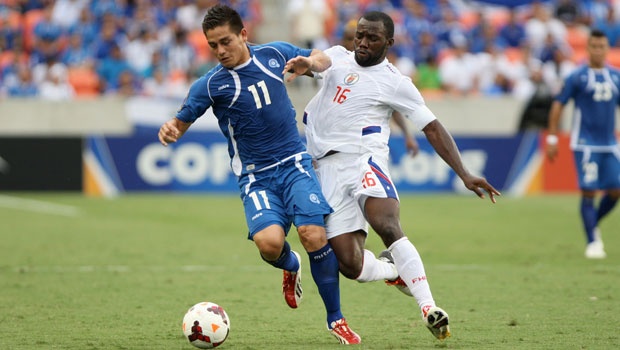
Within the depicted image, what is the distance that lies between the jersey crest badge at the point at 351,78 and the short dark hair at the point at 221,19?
91 cm

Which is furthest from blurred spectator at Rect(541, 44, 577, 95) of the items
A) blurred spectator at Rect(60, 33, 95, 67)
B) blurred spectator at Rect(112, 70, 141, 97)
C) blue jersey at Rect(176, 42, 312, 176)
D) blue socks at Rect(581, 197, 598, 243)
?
blue jersey at Rect(176, 42, 312, 176)

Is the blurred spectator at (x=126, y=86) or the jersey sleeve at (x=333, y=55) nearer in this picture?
the jersey sleeve at (x=333, y=55)

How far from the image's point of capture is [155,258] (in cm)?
1182

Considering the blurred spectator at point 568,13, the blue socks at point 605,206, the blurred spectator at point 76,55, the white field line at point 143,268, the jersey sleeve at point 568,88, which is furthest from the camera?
the blurred spectator at point 568,13

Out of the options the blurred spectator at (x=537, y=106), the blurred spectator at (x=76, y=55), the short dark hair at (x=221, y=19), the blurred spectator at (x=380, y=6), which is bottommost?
the blurred spectator at (x=537, y=106)

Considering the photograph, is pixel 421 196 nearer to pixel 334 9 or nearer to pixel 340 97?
pixel 334 9

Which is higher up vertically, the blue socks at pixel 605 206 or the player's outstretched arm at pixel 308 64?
the player's outstretched arm at pixel 308 64

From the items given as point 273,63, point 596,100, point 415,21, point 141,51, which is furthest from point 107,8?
point 273,63

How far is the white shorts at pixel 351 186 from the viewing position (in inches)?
286

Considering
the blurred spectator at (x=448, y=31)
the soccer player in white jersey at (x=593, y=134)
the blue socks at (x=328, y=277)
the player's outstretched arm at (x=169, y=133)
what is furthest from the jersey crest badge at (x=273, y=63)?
the blurred spectator at (x=448, y=31)

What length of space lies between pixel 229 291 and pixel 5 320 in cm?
230

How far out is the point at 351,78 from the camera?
753cm

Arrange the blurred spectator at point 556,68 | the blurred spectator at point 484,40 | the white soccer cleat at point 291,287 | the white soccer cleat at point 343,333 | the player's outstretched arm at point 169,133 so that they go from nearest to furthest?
the player's outstretched arm at point 169,133
the white soccer cleat at point 343,333
the white soccer cleat at point 291,287
the blurred spectator at point 556,68
the blurred spectator at point 484,40

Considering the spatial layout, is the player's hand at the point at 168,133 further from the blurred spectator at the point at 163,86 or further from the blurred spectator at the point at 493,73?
the blurred spectator at the point at 493,73
